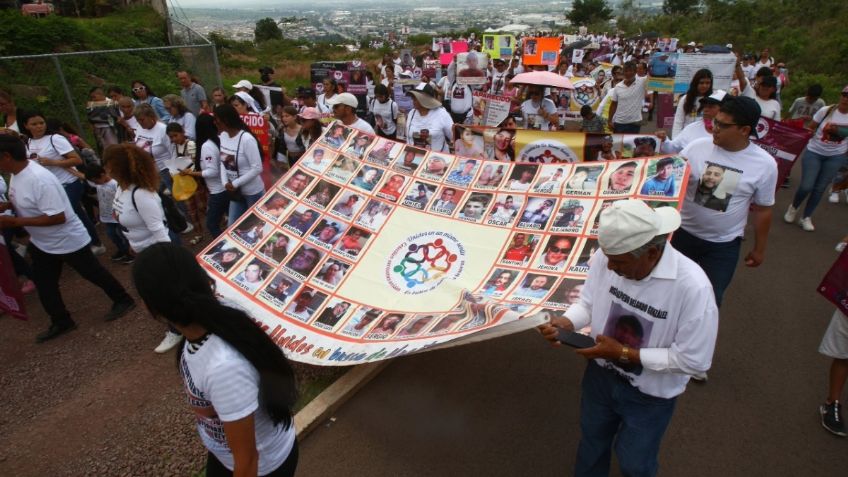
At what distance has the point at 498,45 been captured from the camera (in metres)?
15.4

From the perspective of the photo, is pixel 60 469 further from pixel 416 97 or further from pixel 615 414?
pixel 416 97

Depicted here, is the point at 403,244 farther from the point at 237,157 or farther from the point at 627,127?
the point at 627,127

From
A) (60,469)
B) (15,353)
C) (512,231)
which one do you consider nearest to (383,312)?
(512,231)

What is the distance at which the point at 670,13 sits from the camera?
5681 centimetres

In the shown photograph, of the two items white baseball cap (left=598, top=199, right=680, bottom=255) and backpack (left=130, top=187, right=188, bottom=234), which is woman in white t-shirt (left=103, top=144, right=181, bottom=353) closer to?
backpack (left=130, top=187, right=188, bottom=234)

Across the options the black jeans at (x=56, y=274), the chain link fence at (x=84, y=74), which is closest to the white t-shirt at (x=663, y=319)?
the black jeans at (x=56, y=274)

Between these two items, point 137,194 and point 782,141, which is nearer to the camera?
point 137,194

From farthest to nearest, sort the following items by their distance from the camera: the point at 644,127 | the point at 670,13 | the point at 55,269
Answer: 1. the point at 670,13
2. the point at 644,127
3. the point at 55,269

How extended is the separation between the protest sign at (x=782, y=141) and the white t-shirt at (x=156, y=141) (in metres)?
7.36

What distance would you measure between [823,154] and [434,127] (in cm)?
512

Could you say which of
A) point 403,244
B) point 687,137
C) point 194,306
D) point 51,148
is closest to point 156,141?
point 51,148

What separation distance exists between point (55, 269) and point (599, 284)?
193 inches

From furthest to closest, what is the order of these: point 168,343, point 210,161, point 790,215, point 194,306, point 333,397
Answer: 1. point 790,215
2. point 210,161
3. point 168,343
4. point 333,397
5. point 194,306

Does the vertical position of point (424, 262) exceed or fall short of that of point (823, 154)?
it falls short
